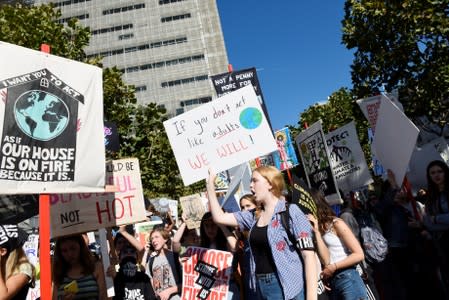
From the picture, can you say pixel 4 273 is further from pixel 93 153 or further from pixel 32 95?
pixel 32 95

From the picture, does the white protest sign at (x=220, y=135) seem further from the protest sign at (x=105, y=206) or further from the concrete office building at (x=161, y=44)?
the concrete office building at (x=161, y=44)

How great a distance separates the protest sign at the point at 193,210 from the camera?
267 inches

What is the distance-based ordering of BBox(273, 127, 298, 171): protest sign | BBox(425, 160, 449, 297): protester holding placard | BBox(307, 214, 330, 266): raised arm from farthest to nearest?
1. BBox(273, 127, 298, 171): protest sign
2. BBox(425, 160, 449, 297): protester holding placard
3. BBox(307, 214, 330, 266): raised arm

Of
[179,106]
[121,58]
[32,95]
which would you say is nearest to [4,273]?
[32,95]

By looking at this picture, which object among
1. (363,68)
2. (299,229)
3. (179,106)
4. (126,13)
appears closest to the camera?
(299,229)

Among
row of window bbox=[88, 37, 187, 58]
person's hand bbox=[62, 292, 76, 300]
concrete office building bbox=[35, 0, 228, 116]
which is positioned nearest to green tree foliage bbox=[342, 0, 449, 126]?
person's hand bbox=[62, 292, 76, 300]

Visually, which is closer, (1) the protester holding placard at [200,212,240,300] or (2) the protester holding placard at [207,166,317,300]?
(2) the protester holding placard at [207,166,317,300]

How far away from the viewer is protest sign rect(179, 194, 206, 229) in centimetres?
679

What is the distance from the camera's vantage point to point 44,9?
15586mm

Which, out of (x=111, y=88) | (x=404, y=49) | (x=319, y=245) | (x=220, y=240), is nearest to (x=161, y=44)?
(x=111, y=88)

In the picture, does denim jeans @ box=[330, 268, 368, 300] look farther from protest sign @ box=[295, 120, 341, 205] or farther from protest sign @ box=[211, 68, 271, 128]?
protest sign @ box=[211, 68, 271, 128]

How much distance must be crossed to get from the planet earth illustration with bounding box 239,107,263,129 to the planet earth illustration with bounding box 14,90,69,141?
5.59ft

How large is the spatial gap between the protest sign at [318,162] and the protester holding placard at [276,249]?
296 centimetres

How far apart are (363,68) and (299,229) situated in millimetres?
13611
